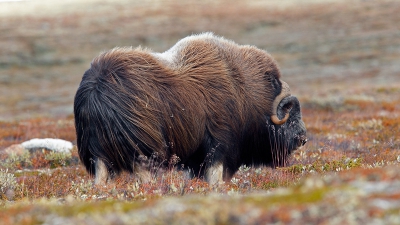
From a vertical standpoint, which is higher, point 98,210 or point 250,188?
point 98,210

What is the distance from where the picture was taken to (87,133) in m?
5.52

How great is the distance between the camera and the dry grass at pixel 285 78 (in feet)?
9.07

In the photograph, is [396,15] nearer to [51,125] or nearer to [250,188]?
[51,125]

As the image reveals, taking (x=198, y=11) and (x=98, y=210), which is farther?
(x=198, y=11)

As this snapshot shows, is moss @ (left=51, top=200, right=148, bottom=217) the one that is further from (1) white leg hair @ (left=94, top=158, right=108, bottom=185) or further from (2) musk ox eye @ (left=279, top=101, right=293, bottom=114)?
(2) musk ox eye @ (left=279, top=101, right=293, bottom=114)

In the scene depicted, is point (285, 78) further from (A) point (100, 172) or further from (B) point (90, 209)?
(B) point (90, 209)

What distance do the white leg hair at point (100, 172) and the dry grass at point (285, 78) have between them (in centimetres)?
18

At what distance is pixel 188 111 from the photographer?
19.4ft

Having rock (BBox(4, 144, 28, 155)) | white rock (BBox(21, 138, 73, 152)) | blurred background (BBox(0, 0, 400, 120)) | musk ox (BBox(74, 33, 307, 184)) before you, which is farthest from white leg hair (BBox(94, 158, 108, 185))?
blurred background (BBox(0, 0, 400, 120))

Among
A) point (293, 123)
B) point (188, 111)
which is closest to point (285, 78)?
point (293, 123)

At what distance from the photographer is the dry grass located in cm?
277

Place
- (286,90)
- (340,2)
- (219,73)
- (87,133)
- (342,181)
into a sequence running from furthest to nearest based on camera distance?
(340,2) → (286,90) → (219,73) → (87,133) → (342,181)

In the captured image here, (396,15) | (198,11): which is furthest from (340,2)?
(198,11)

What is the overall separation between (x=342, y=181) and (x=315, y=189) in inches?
11.0
